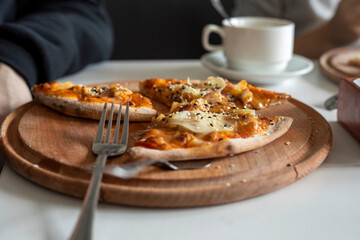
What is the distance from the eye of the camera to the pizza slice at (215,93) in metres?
1.27

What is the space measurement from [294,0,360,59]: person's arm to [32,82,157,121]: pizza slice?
1.50 meters

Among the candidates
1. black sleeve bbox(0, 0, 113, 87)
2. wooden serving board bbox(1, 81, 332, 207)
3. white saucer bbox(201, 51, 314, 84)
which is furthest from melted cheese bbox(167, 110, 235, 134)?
black sleeve bbox(0, 0, 113, 87)

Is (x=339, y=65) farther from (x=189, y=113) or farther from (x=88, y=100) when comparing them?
(x=88, y=100)

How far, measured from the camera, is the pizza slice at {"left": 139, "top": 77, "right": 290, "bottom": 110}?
1.27 m

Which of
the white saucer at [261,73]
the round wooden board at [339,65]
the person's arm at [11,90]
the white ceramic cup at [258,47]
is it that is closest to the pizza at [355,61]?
the round wooden board at [339,65]

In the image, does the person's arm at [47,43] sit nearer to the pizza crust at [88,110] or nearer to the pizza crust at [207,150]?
the pizza crust at [88,110]

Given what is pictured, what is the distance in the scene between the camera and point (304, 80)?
1.80m

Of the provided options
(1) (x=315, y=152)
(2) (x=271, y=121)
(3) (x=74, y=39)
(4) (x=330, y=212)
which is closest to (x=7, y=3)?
(3) (x=74, y=39)

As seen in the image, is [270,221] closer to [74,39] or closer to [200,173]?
[200,173]

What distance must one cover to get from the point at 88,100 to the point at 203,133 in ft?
1.33

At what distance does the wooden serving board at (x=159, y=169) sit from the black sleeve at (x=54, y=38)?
1.66 feet

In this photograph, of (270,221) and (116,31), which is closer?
(270,221)

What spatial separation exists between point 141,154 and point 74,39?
1143mm

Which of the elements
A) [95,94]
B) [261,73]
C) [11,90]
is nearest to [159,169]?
[95,94]
